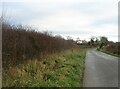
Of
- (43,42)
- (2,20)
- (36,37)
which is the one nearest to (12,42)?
(2,20)

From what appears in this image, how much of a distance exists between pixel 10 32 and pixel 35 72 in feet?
6.34

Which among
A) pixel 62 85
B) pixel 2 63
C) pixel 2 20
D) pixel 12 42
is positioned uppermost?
pixel 2 20

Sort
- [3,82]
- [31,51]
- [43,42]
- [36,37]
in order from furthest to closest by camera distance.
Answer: [43,42] < [36,37] < [31,51] < [3,82]

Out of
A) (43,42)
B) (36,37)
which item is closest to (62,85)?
(36,37)

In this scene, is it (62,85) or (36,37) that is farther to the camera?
(36,37)

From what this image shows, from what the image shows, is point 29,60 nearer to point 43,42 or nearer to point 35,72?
point 35,72

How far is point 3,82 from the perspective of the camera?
9852mm

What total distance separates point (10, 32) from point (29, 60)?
2.55 meters

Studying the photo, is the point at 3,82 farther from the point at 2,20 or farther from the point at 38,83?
the point at 2,20

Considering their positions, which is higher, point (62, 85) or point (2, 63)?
point (2, 63)

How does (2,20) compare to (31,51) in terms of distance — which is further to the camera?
(31,51)

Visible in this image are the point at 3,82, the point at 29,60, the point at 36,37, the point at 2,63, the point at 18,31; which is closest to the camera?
the point at 3,82

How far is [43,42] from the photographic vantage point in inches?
720

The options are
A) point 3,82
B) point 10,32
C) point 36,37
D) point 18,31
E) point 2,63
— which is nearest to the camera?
point 3,82
